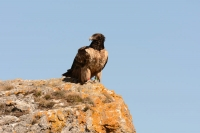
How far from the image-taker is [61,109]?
53.1 feet

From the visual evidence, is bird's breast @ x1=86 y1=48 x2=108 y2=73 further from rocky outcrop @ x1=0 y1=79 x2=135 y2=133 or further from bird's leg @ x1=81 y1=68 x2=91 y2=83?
rocky outcrop @ x1=0 y1=79 x2=135 y2=133

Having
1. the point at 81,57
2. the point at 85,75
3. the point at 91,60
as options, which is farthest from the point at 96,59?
the point at 85,75

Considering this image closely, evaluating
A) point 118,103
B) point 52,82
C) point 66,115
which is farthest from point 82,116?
point 52,82

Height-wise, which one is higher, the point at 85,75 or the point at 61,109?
the point at 85,75

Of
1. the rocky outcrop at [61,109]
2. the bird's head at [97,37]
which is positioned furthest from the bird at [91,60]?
the rocky outcrop at [61,109]

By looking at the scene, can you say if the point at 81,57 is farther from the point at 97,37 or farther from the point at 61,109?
the point at 61,109

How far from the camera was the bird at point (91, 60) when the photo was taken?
20.2 m

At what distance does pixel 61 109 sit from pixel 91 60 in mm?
4550

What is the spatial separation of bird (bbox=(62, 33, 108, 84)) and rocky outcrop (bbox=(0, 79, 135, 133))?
1.24 meters

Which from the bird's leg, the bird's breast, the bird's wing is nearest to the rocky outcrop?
the bird's leg

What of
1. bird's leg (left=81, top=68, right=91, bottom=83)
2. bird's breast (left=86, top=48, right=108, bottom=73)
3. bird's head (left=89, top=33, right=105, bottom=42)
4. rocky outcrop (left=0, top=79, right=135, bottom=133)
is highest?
bird's head (left=89, top=33, right=105, bottom=42)

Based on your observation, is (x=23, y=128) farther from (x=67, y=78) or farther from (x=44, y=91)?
(x=67, y=78)

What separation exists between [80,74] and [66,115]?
465cm

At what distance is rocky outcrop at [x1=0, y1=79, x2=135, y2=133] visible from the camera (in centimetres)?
1567
